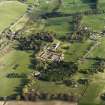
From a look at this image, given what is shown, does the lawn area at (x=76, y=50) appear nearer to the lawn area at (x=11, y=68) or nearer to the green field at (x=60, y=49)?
the green field at (x=60, y=49)

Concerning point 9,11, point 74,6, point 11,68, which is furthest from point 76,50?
point 9,11

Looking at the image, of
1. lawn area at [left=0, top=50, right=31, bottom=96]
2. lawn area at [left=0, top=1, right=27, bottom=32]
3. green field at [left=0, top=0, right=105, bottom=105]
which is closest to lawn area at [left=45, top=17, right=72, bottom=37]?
green field at [left=0, top=0, right=105, bottom=105]

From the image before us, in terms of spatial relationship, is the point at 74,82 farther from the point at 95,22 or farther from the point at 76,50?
the point at 95,22

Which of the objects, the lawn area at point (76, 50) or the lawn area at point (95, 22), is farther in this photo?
the lawn area at point (95, 22)

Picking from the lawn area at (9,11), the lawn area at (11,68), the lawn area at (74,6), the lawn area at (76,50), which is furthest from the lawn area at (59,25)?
the lawn area at (11,68)

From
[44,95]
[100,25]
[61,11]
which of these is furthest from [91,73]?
[61,11]

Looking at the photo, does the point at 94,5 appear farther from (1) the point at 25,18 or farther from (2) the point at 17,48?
(2) the point at 17,48
